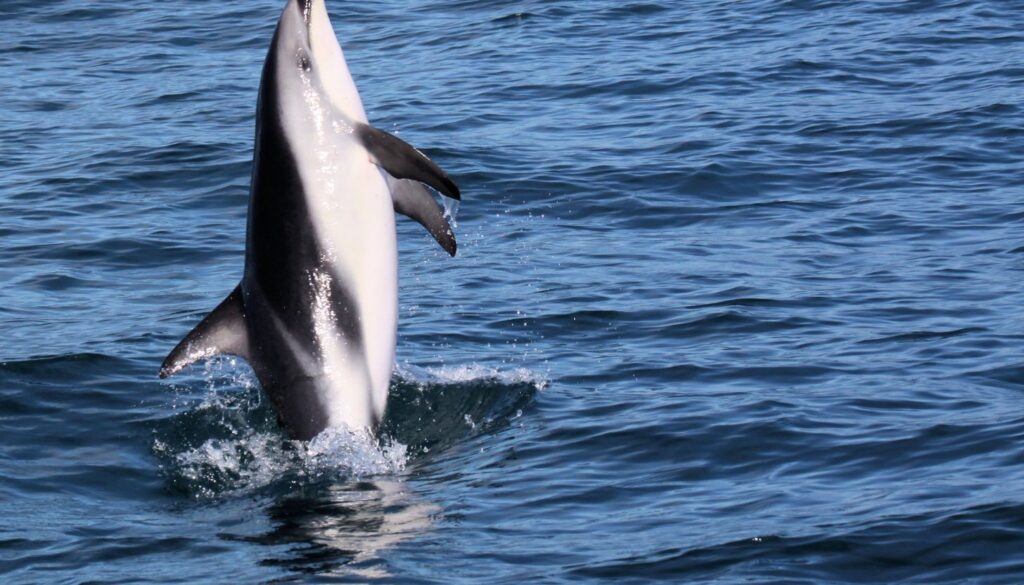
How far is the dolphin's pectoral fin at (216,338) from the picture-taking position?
9266 mm

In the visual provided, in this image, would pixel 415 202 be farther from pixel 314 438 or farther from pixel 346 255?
pixel 314 438

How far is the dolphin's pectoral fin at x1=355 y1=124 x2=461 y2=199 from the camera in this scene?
9266mm

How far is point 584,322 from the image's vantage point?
13.0 m

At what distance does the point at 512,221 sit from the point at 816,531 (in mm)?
8081

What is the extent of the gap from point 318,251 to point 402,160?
683 mm

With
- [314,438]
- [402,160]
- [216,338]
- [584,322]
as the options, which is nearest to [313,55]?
[402,160]

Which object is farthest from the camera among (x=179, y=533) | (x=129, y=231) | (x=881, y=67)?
(x=881, y=67)

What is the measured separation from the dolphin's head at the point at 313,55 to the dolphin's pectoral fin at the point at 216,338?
121 centimetres

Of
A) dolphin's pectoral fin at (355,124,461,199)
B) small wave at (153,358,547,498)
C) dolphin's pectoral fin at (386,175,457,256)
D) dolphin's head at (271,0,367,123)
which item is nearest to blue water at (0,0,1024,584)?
small wave at (153,358,547,498)

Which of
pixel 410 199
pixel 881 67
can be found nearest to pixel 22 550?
pixel 410 199

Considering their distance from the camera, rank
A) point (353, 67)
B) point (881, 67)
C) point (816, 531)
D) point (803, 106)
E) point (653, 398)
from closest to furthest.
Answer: point (816, 531)
point (653, 398)
point (803, 106)
point (881, 67)
point (353, 67)

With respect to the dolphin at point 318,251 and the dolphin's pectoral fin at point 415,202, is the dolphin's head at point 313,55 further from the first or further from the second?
the dolphin's pectoral fin at point 415,202

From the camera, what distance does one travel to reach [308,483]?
966 centimetres

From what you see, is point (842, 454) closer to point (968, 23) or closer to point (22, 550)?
point (22, 550)
